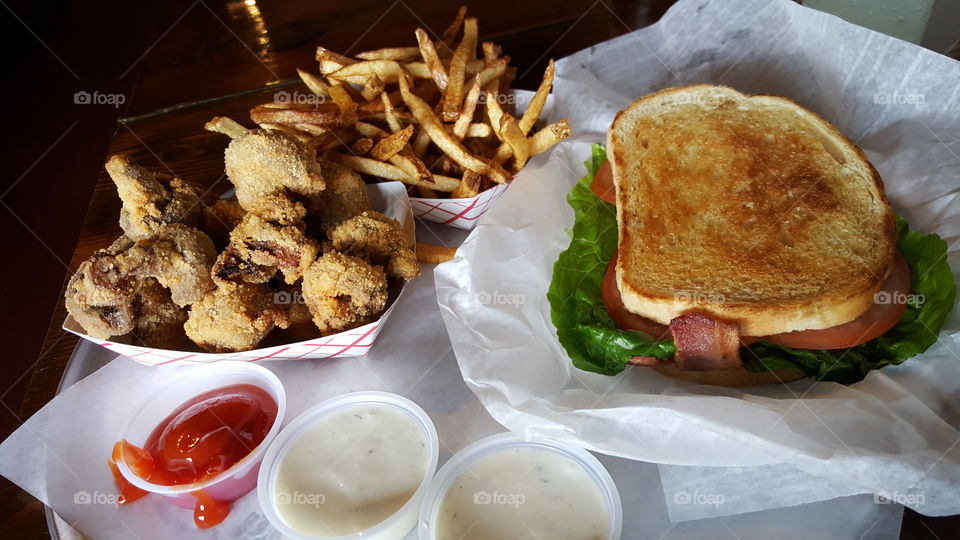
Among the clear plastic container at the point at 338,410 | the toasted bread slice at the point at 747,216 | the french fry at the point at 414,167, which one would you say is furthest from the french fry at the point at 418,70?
the clear plastic container at the point at 338,410

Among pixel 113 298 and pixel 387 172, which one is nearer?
pixel 113 298

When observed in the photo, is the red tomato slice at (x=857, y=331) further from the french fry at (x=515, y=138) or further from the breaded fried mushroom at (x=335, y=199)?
the breaded fried mushroom at (x=335, y=199)

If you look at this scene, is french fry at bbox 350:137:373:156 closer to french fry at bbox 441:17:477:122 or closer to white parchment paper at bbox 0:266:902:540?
french fry at bbox 441:17:477:122

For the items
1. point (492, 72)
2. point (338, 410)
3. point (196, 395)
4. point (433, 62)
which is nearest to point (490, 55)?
point (492, 72)

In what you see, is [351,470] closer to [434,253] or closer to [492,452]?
[492,452]

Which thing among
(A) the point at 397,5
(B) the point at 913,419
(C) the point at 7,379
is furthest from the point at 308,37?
(B) the point at 913,419

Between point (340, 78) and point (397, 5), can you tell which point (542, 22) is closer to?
point (397, 5)

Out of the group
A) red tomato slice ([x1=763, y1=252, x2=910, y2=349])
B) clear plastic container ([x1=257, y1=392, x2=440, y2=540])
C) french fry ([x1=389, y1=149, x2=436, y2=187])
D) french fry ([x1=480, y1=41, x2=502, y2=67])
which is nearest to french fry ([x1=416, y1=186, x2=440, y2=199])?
french fry ([x1=389, y1=149, x2=436, y2=187])
